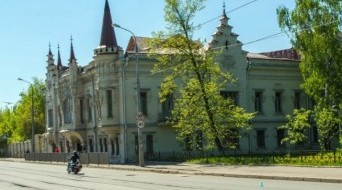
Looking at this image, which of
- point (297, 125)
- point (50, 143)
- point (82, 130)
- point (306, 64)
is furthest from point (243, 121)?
point (50, 143)

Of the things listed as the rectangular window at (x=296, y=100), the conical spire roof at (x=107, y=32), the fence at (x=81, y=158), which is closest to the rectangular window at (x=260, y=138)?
the rectangular window at (x=296, y=100)

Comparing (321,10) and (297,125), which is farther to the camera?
(321,10)

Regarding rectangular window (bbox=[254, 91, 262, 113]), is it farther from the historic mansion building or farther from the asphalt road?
the asphalt road

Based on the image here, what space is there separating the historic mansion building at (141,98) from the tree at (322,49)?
24.7ft

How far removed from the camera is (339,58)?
45.2 meters

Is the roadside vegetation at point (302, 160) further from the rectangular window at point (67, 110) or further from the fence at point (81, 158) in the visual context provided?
the rectangular window at point (67, 110)

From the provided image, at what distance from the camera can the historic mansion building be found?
4900 centimetres

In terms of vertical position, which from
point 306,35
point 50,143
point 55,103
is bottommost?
point 50,143

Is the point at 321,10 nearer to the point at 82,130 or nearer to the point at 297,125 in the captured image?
the point at 297,125

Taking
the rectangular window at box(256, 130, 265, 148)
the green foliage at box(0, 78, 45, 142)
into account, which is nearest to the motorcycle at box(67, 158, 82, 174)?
the rectangular window at box(256, 130, 265, 148)

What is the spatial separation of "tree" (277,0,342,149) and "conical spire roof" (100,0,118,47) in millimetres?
15780

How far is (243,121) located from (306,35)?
11.1 meters

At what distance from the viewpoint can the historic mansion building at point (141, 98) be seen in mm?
49000

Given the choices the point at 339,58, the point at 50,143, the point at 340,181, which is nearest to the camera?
the point at 340,181
